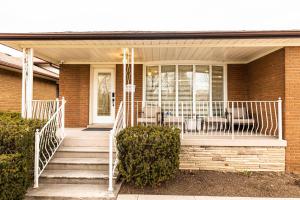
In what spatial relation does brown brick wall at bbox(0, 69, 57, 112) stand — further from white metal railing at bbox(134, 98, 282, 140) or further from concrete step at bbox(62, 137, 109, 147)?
white metal railing at bbox(134, 98, 282, 140)

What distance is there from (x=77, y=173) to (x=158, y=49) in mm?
4006

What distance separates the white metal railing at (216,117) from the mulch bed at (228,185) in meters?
1.11

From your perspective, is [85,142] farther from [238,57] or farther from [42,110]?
[238,57]

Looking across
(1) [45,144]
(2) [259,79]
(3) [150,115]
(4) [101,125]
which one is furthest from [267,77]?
(1) [45,144]

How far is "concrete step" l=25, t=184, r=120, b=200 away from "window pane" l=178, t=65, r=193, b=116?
4733mm

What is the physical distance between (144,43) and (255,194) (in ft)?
14.0

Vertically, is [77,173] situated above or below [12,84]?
below

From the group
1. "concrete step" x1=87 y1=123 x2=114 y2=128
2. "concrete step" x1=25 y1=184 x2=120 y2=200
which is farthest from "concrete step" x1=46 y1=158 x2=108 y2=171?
"concrete step" x1=87 y1=123 x2=114 y2=128

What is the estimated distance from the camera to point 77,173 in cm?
516

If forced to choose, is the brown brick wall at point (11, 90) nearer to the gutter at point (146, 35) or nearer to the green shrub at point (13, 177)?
the gutter at point (146, 35)

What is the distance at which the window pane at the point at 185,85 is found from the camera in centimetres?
891

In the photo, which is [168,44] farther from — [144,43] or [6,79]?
[6,79]

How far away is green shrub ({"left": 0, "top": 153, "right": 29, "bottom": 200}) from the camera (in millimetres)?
3816

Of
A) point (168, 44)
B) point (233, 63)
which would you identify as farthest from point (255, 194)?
point (233, 63)
